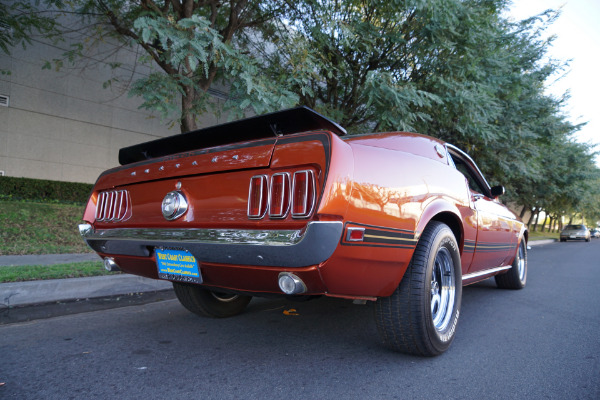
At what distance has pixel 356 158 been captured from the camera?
2176 millimetres

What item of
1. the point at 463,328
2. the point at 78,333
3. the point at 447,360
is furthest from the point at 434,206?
the point at 78,333

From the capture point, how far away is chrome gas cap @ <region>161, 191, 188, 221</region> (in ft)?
8.18

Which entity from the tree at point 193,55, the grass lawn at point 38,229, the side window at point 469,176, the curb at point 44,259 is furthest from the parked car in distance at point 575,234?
the curb at point 44,259

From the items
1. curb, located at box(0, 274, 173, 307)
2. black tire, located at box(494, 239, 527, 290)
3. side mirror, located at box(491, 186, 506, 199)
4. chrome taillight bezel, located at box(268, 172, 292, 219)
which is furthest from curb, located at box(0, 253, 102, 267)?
black tire, located at box(494, 239, 527, 290)

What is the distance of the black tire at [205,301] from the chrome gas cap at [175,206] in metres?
0.98

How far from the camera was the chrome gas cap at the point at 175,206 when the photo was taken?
249 cm

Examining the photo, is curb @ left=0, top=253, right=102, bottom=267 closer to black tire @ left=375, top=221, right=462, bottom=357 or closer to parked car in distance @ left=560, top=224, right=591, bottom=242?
black tire @ left=375, top=221, right=462, bottom=357

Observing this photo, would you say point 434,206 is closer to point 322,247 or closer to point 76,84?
point 322,247

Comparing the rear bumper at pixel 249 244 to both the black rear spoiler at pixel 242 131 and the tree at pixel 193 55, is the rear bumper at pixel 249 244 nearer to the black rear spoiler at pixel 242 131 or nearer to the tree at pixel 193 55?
the black rear spoiler at pixel 242 131

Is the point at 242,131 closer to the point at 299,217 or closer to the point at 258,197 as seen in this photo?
the point at 258,197

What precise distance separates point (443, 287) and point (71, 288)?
335 cm

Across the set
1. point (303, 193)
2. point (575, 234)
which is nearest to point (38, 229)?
point (303, 193)

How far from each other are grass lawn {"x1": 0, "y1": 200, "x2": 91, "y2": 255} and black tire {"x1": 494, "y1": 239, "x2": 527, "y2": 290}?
22.0 ft

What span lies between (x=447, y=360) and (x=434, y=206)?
1001mm
